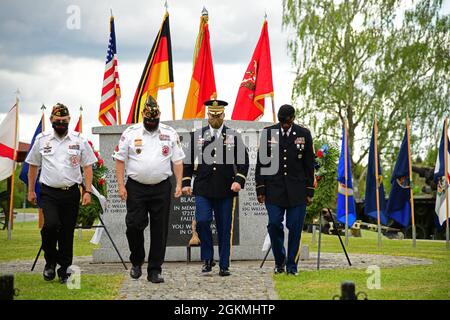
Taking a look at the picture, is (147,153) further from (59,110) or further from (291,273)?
(291,273)

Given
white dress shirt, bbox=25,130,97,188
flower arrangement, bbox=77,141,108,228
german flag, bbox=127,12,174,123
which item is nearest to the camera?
white dress shirt, bbox=25,130,97,188

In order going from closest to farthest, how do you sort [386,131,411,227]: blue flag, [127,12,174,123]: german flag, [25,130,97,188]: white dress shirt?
[25,130,97,188]: white dress shirt, [127,12,174,123]: german flag, [386,131,411,227]: blue flag

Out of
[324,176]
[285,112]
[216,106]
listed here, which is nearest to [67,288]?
[216,106]

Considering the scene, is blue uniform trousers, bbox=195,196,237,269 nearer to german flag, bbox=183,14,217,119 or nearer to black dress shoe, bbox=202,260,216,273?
black dress shoe, bbox=202,260,216,273

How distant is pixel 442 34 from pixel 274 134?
26.8m

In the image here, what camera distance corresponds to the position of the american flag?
16531 mm

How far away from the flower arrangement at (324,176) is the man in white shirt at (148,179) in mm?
3112

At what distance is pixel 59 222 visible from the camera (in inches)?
359

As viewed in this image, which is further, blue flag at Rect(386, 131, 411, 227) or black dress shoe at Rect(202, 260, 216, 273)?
blue flag at Rect(386, 131, 411, 227)

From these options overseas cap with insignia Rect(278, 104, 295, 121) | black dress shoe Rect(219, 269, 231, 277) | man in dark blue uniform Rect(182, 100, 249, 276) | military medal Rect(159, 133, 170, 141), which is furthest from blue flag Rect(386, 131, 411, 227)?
military medal Rect(159, 133, 170, 141)

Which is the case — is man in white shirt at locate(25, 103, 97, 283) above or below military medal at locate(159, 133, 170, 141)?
below

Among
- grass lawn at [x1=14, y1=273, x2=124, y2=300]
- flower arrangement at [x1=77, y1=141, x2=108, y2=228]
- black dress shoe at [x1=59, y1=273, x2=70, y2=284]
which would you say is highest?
flower arrangement at [x1=77, y1=141, x2=108, y2=228]

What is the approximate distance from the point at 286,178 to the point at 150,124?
1.87 m
